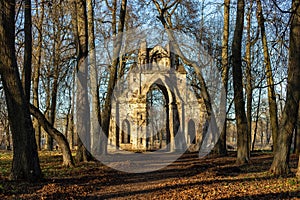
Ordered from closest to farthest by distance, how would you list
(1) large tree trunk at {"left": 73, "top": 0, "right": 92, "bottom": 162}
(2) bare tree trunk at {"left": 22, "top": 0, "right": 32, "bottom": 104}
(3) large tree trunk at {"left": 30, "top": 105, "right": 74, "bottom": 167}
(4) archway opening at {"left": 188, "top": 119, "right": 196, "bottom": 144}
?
(2) bare tree trunk at {"left": 22, "top": 0, "right": 32, "bottom": 104} → (3) large tree trunk at {"left": 30, "top": 105, "right": 74, "bottom": 167} → (1) large tree trunk at {"left": 73, "top": 0, "right": 92, "bottom": 162} → (4) archway opening at {"left": 188, "top": 119, "right": 196, "bottom": 144}

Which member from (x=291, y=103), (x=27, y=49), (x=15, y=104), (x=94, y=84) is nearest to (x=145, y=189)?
(x=15, y=104)

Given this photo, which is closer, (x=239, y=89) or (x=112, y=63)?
(x=239, y=89)

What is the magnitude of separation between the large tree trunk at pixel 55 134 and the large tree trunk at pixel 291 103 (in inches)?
295

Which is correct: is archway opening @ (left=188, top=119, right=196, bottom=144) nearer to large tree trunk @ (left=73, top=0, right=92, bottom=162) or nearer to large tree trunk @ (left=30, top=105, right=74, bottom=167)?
large tree trunk @ (left=73, top=0, right=92, bottom=162)

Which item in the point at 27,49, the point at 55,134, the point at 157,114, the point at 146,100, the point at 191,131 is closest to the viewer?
the point at 27,49

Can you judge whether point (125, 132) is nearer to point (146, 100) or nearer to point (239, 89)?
point (146, 100)

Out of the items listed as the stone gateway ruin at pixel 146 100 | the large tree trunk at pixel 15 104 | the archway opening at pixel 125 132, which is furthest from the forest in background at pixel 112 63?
the archway opening at pixel 125 132

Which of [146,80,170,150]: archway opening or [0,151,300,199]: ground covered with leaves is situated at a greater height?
[146,80,170,150]: archway opening

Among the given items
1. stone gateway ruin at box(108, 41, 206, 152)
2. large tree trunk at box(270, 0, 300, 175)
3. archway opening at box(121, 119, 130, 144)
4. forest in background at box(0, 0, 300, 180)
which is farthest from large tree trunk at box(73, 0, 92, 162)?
archway opening at box(121, 119, 130, 144)

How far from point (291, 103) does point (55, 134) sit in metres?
8.34

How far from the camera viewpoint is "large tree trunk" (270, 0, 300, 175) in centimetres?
1061

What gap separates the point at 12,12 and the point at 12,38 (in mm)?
677

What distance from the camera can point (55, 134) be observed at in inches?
554

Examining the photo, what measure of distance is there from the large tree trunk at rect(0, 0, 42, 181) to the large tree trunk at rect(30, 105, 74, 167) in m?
3.33
